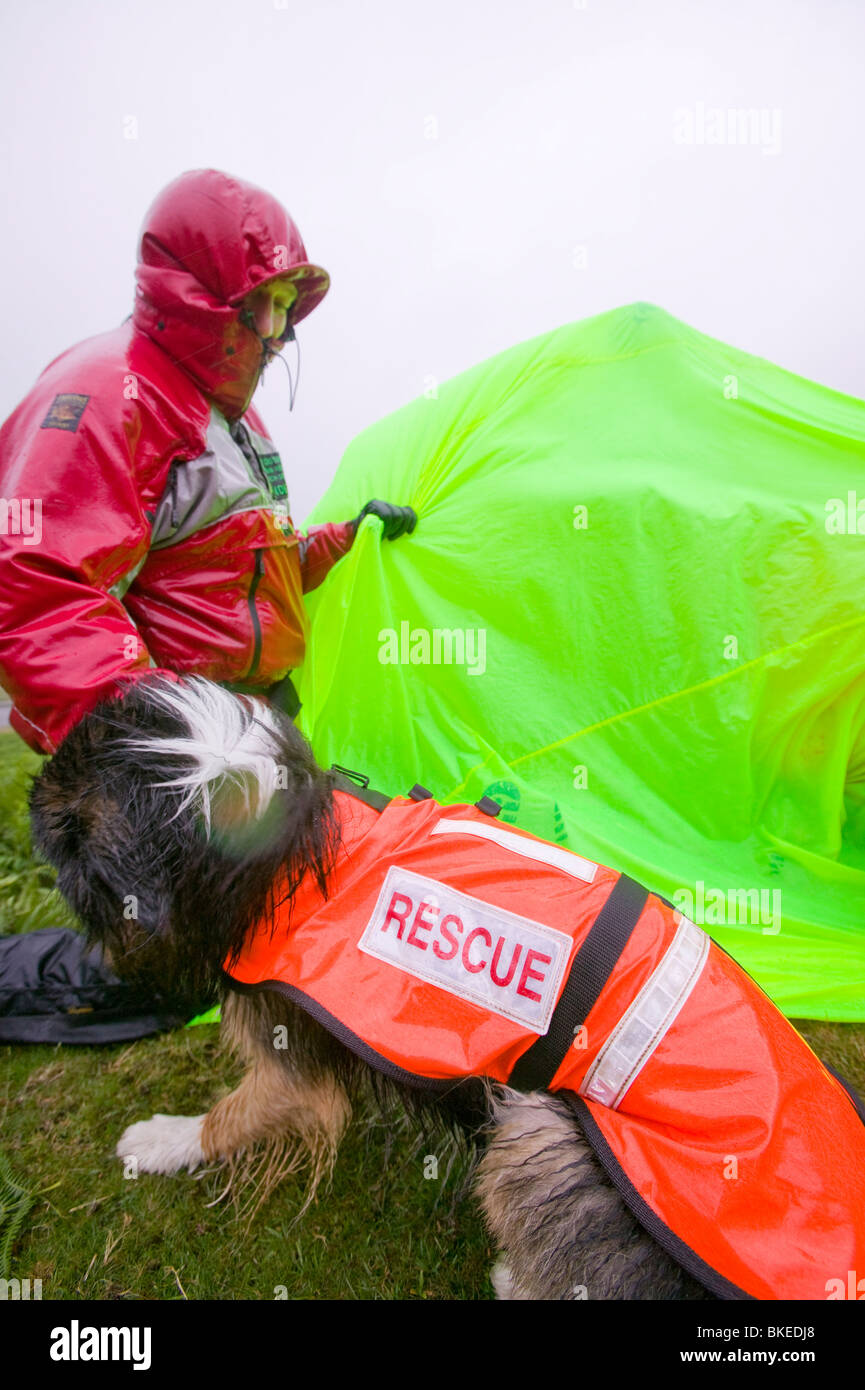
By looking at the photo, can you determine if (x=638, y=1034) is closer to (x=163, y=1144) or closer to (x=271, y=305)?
(x=163, y=1144)

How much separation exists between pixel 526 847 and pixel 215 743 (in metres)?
0.73

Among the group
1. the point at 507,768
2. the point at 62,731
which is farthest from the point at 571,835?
the point at 62,731

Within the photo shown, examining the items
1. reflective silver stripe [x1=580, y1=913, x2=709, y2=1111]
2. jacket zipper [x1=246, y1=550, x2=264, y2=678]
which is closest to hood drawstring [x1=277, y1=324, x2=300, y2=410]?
jacket zipper [x1=246, y1=550, x2=264, y2=678]

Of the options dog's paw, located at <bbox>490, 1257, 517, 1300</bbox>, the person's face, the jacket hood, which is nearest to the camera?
dog's paw, located at <bbox>490, 1257, 517, 1300</bbox>

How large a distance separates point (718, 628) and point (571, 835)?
91 centimetres

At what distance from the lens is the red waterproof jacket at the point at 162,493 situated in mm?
1562

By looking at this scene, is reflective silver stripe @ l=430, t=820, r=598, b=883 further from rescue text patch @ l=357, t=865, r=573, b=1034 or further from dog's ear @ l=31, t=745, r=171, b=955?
dog's ear @ l=31, t=745, r=171, b=955

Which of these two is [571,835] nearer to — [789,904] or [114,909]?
[789,904]

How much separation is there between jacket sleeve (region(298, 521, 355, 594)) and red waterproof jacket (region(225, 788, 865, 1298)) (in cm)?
145

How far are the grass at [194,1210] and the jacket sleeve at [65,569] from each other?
56 centimetres

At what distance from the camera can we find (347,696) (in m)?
2.57

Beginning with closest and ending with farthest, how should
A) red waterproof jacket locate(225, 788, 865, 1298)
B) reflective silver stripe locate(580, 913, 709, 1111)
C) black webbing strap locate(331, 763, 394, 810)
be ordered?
red waterproof jacket locate(225, 788, 865, 1298) → reflective silver stripe locate(580, 913, 709, 1111) → black webbing strap locate(331, 763, 394, 810)

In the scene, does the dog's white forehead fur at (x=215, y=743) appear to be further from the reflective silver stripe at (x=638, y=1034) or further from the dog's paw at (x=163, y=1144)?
the dog's paw at (x=163, y=1144)

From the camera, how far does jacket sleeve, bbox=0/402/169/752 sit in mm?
1518
